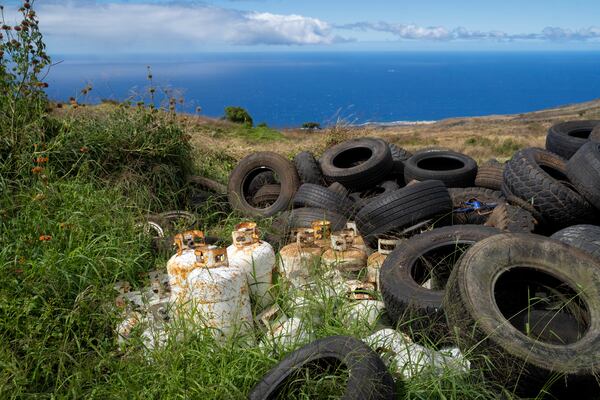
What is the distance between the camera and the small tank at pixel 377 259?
4.63 metres

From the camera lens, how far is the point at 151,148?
7.03m

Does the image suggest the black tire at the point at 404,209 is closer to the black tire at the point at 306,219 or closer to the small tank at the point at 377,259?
the small tank at the point at 377,259

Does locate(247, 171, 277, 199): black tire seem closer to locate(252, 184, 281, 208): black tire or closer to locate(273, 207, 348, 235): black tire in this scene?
locate(252, 184, 281, 208): black tire

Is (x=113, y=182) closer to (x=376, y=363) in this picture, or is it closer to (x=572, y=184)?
(x=376, y=363)

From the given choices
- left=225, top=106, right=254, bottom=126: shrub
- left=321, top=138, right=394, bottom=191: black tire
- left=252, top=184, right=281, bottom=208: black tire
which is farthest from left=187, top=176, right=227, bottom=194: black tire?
left=225, top=106, right=254, bottom=126: shrub

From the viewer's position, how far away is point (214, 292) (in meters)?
3.78

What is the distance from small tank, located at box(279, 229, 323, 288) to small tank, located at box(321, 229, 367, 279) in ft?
0.37

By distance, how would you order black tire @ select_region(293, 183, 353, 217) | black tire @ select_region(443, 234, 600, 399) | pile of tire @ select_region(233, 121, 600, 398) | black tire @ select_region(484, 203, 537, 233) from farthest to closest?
black tire @ select_region(293, 183, 353, 217), black tire @ select_region(484, 203, 537, 233), pile of tire @ select_region(233, 121, 600, 398), black tire @ select_region(443, 234, 600, 399)

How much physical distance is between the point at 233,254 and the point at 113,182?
2870mm

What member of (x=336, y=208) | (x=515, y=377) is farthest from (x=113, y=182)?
(x=515, y=377)

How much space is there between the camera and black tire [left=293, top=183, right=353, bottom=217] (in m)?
6.37

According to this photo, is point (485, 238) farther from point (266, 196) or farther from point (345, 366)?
point (266, 196)

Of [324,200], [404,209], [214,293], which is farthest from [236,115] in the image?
[214,293]

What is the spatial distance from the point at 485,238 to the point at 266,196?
411cm
